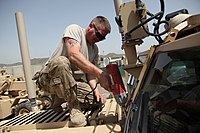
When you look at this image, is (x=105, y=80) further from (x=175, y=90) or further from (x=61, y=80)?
(x=175, y=90)

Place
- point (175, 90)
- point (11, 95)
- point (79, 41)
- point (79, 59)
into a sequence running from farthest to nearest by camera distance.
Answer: point (11, 95)
point (79, 41)
point (79, 59)
point (175, 90)

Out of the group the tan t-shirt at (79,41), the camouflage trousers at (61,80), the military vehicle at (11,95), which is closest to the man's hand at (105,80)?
the camouflage trousers at (61,80)

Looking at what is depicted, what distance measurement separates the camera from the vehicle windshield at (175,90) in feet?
3.68

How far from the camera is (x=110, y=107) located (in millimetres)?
3006

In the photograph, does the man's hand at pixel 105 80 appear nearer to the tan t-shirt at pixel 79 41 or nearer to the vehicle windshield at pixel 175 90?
the tan t-shirt at pixel 79 41

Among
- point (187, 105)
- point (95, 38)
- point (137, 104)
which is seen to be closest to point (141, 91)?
point (137, 104)

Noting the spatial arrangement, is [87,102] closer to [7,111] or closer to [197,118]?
[197,118]

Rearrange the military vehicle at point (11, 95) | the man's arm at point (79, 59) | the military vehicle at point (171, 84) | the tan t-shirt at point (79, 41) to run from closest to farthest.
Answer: the military vehicle at point (171, 84)
the man's arm at point (79, 59)
the tan t-shirt at point (79, 41)
the military vehicle at point (11, 95)

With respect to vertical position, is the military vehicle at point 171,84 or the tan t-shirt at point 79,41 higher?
the tan t-shirt at point 79,41

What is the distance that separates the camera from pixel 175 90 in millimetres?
1336

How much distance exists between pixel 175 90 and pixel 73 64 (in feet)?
5.20

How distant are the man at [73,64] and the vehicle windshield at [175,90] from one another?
0.95 m

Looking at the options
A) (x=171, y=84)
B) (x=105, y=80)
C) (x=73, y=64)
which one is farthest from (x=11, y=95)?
(x=171, y=84)

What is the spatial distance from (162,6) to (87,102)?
1.57 m
